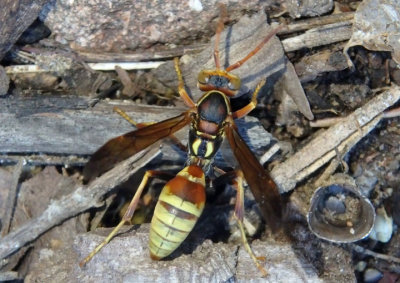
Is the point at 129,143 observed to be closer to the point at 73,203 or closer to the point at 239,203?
the point at 73,203

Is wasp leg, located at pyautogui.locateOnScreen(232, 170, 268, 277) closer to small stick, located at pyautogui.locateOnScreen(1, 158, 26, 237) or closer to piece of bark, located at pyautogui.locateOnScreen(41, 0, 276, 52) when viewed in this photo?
piece of bark, located at pyautogui.locateOnScreen(41, 0, 276, 52)

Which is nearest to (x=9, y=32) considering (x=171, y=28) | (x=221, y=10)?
(x=171, y=28)

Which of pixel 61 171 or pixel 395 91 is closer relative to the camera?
pixel 395 91

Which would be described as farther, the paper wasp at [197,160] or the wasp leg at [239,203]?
the wasp leg at [239,203]

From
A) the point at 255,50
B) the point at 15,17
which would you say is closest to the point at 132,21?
the point at 15,17

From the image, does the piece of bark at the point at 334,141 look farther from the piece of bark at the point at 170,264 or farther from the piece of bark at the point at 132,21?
the piece of bark at the point at 132,21

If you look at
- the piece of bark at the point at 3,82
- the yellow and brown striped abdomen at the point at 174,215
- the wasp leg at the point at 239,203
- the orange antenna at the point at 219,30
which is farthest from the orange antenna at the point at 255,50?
the piece of bark at the point at 3,82

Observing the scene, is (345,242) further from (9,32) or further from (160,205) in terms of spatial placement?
(9,32)
